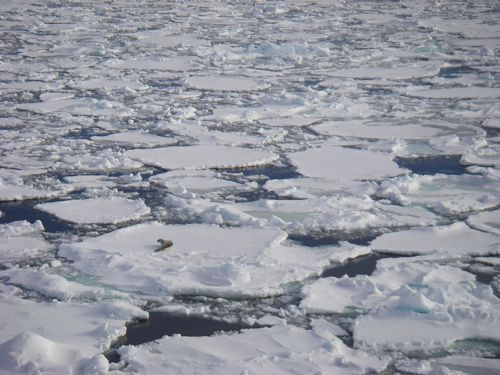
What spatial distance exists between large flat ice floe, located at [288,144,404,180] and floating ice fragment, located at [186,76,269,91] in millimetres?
2740

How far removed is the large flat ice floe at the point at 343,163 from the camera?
5.61 metres

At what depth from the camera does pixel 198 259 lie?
4.03 m

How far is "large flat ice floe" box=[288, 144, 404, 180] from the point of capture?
561 centimetres

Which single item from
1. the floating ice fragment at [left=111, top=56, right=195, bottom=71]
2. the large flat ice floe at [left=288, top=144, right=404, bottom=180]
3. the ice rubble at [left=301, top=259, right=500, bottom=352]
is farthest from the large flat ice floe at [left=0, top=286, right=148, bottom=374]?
the floating ice fragment at [left=111, top=56, right=195, bottom=71]

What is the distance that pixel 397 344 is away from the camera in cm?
312

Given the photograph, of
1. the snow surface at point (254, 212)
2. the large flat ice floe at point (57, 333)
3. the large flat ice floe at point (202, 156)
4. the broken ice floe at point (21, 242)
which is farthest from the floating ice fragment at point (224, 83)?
the large flat ice floe at point (57, 333)

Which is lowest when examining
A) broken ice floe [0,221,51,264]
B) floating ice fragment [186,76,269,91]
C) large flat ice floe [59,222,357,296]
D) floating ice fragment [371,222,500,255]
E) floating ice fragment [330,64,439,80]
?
floating ice fragment [186,76,269,91]

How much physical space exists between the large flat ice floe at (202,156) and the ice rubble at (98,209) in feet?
3.02

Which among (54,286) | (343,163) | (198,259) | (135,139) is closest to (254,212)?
(198,259)

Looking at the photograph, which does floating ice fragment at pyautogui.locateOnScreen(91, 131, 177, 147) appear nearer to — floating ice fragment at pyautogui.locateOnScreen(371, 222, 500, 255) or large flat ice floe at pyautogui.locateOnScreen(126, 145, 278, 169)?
large flat ice floe at pyautogui.locateOnScreen(126, 145, 278, 169)

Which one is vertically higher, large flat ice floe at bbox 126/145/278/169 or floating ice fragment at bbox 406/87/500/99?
floating ice fragment at bbox 406/87/500/99

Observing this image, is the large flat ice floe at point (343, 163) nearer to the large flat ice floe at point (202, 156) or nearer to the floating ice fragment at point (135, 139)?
the large flat ice floe at point (202, 156)

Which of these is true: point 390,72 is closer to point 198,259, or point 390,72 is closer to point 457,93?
point 457,93

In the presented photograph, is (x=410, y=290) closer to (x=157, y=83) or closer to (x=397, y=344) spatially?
(x=397, y=344)
